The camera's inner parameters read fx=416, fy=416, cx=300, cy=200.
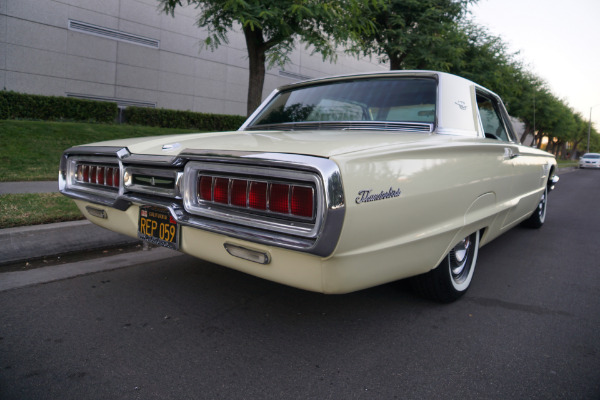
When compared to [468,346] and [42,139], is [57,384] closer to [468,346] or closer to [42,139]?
[468,346]

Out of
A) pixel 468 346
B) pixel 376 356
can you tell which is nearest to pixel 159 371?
pixel 376 356

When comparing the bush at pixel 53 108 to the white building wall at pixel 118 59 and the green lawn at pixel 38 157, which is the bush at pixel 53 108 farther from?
the white building wall at pixel 118 59

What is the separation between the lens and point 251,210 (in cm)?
195

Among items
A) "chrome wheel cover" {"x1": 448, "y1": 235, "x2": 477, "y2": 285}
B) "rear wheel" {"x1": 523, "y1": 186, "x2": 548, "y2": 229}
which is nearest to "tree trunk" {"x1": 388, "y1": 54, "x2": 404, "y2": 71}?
"rear wheel" {"x1": 523, "y1": 186, "x2": 548, "y2": 229}

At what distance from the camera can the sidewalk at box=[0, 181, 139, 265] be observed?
342 centimetres

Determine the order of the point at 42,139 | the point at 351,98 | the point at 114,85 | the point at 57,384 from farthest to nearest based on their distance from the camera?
the point at 114,85 < the point at 42,139 < the point at 351,98 < the point at 57,384

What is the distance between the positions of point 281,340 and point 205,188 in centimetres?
93

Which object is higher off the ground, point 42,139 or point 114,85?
point 114,85

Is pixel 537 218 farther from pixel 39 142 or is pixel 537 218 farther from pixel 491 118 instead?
pixel 39 142

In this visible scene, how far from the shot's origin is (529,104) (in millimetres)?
31172

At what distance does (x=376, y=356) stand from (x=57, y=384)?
1.50m

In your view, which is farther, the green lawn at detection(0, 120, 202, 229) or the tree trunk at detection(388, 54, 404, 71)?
the tree trunk at detection(388, 54, 404, 71)

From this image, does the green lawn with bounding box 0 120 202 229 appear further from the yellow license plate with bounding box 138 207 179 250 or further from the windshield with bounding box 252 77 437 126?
the windshield with bounding box 252 77 437 126

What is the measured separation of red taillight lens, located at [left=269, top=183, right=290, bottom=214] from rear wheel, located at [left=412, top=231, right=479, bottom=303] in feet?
4.24
